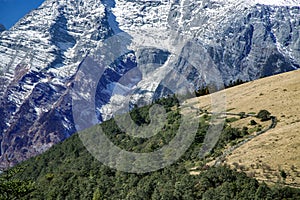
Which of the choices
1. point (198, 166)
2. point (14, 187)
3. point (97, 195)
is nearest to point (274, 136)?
point (198, 166)

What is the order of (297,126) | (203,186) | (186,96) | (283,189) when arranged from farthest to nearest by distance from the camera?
(186,96) < (297,126) < (203,186) < (283,189)

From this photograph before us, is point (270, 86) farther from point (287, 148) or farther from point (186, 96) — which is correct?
point (287, 148)

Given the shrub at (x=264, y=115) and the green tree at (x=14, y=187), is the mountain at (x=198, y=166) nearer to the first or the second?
the green tree at (x=14, y=187)

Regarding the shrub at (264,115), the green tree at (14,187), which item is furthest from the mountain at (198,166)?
the shrub at (264,115)

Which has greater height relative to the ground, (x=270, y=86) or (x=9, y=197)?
(x=9, y=197)

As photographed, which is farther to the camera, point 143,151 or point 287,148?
point 143,151

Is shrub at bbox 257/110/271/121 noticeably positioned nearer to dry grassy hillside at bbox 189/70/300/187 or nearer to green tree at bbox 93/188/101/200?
dry grassy hillside at bbox 189/70/300/187

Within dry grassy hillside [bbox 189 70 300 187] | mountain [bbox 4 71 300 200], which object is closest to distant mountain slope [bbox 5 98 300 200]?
mountain [bbox 4 71 300 200]

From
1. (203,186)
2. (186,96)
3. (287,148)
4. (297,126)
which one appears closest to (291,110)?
(297,126)
